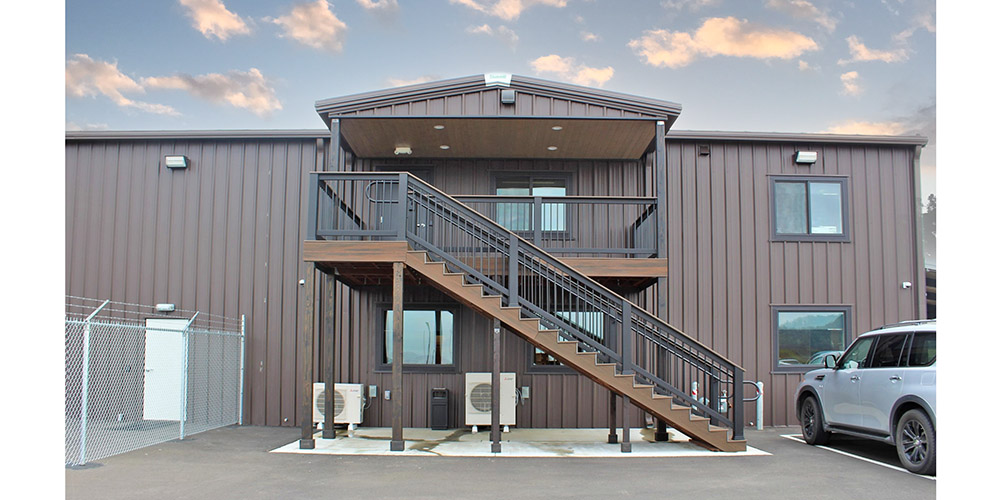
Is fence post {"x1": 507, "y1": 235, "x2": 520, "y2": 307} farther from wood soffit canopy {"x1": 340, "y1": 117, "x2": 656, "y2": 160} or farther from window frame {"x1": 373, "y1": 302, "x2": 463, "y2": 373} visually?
window frame {"x1": 373, "y1": 302, "x2": 463, "y2": 373}

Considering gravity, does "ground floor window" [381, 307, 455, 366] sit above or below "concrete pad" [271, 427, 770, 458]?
above

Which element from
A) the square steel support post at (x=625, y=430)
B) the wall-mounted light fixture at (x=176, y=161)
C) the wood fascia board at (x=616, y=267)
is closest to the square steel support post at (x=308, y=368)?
the wood fascia board at (x=616, y=267)

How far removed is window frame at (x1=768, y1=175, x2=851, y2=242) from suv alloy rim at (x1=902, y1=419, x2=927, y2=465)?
534cm

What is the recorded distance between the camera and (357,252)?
9609 mm

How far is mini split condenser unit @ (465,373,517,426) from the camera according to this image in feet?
38.2

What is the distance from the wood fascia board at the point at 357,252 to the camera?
9594mm

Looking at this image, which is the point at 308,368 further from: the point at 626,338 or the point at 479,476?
the point at 626,338

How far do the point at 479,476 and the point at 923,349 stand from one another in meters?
5.01

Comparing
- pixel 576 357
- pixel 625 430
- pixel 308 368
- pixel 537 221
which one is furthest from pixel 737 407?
pixel 308 368

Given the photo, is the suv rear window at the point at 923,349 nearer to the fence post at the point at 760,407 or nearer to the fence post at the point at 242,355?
the fence post at the point at 760,407

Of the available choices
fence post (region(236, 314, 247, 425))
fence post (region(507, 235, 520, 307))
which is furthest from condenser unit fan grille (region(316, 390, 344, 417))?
fence post (region(507, 235, 520, 307))

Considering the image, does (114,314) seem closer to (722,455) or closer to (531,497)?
(531,497)
